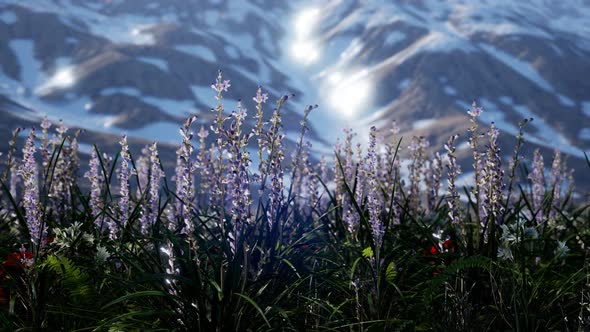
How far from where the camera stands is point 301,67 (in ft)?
499

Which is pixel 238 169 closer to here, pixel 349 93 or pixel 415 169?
pixel 415 169

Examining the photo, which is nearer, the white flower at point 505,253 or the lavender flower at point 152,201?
the white flower at point 505,253

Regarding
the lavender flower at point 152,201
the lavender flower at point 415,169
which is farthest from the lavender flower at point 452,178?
the lavender flower at point 415,169

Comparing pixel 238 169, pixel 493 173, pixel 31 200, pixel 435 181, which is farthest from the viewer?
pixel 435 181

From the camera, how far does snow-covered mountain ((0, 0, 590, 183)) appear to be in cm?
9656

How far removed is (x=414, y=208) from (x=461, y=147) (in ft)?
265

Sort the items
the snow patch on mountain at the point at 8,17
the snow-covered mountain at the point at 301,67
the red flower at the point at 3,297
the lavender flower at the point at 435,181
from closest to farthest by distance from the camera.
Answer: the red flower at the point at 3,297, the lavender flower at the point at 435,181, the snow-covered mountain at the point at 301,67, the snow patch on mountain at the point at 8,17

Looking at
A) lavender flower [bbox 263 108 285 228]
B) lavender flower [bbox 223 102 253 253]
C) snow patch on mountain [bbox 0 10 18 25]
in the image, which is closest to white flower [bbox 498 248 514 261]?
lavender flower [bbox 263 108 285 228]

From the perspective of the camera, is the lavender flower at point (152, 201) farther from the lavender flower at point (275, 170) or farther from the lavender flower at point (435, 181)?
the lavender flower at point (435, 181)

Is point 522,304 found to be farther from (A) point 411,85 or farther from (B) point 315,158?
(A) point 411,85

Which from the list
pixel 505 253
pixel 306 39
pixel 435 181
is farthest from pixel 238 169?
pixel 306 39

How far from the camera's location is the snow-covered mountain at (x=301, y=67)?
96562 millimetres

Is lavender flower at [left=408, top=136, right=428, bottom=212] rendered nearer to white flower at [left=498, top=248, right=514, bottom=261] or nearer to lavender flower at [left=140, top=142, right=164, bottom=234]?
white flower at [left=498, top=248, right=514, bottom=261]

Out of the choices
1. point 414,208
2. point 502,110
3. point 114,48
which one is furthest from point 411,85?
point 414,208
